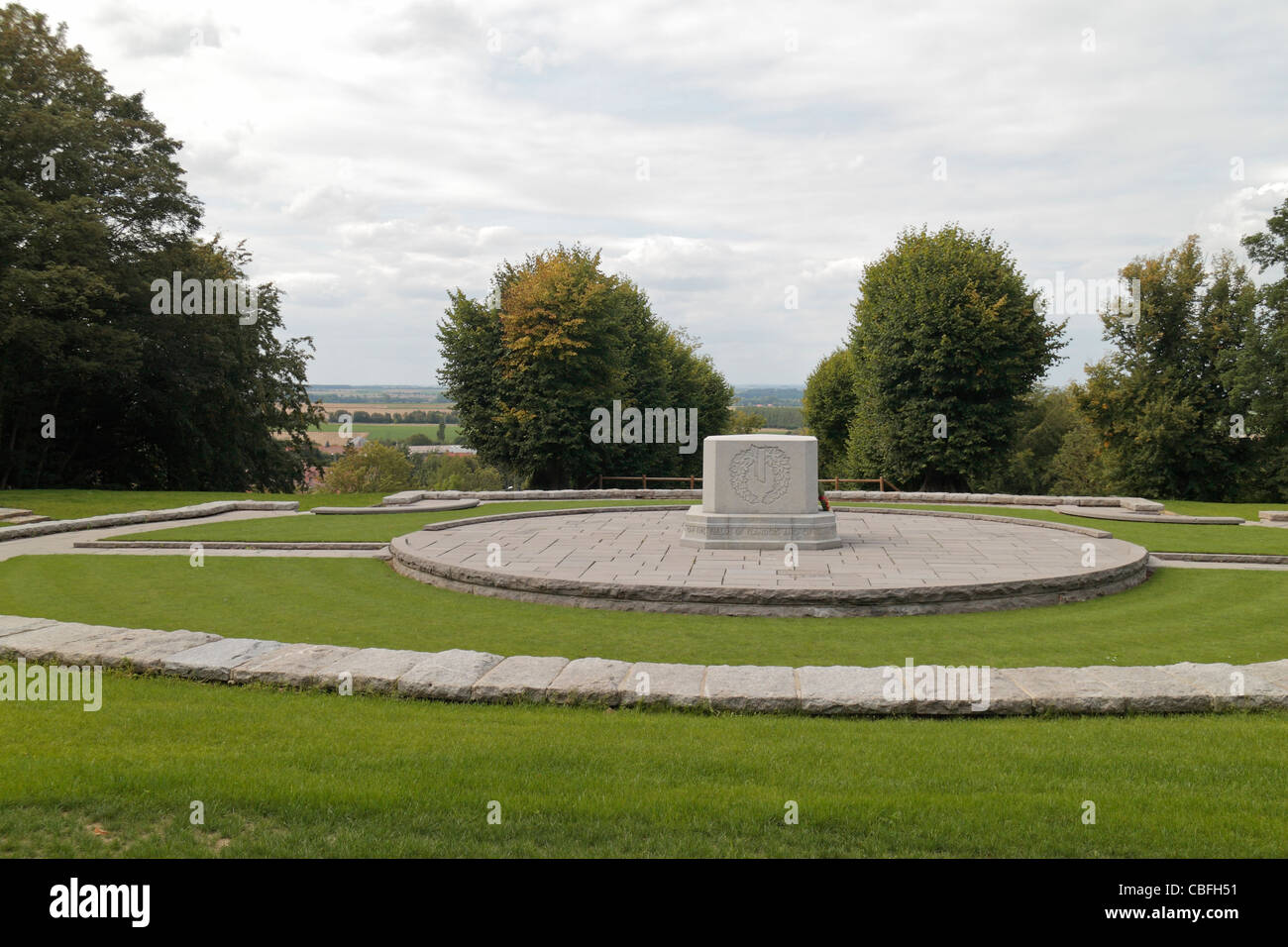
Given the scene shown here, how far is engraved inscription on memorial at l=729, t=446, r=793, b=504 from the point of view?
1361cm

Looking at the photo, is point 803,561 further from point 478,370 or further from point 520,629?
point 478,370

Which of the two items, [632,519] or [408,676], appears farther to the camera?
[632,519]

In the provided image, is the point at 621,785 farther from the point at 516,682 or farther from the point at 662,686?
the point at 516,682

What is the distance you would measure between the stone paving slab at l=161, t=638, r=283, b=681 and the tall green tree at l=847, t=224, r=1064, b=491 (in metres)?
26.5

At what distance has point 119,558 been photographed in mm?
12781

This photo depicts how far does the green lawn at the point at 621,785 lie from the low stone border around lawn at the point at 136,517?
1242 cm

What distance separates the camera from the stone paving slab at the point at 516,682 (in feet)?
19.4

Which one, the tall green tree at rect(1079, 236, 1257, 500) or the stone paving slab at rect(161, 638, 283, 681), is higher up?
the tall green tree at rect(1079, 236, 1257, 500)

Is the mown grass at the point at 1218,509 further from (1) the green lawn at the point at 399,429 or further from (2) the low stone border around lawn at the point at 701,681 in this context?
(1) the green lawn at the point at 399,429

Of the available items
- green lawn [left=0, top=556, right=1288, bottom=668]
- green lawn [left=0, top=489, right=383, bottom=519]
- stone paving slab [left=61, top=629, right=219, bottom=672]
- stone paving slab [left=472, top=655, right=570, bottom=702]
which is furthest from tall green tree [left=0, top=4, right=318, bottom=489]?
stone paving slab [left=472, top=655, right=570, bottom=702]

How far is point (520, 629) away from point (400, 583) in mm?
3130

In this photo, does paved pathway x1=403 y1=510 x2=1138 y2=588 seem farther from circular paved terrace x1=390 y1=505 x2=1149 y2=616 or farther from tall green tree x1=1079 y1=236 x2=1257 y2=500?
tall green tree x1=1079 y1=236 x2=1257 y2=500

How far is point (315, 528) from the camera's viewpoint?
1630 centimetres
